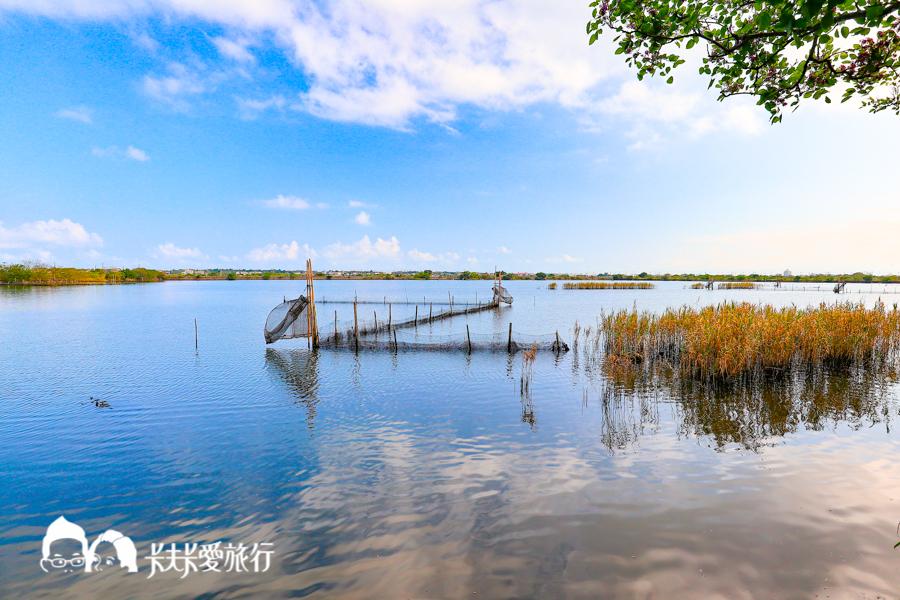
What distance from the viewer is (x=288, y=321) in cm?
1872

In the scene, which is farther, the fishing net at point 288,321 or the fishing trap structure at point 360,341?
the fishing net at point 288,321

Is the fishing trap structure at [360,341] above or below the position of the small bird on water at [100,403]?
above

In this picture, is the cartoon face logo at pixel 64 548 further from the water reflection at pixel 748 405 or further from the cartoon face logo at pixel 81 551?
the water reflection at pixel 748 405

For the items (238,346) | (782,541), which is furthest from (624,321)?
(238,346)

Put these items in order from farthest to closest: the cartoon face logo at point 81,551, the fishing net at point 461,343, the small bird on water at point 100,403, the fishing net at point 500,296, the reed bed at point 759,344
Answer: the fishing net at point 500,296 < the fishing net at point 461,343 < the reed bed at point 759,344 < the small bird on water at point 100,403 < the cartoon face logo at point 81,551

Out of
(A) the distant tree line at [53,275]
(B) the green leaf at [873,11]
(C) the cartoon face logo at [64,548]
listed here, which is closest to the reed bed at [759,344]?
(B) the green leaf at [873,11]

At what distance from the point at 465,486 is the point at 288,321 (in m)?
14.7

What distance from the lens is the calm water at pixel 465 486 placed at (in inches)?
171

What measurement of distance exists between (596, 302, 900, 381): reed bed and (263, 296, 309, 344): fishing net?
13370 mm

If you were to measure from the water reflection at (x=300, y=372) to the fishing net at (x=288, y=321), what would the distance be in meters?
0.83

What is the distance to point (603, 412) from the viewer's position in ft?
32.3

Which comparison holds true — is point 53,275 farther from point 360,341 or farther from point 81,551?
point 81,551

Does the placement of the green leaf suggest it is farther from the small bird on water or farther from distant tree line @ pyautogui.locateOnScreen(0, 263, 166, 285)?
distant tree line @ pyautogui.locateOnScreen(0, 263, 166, 285)

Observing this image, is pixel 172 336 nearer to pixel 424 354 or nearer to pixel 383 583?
pixel 424 354
